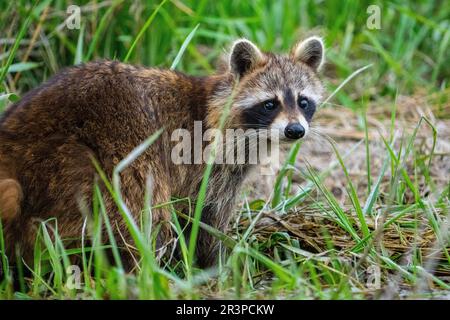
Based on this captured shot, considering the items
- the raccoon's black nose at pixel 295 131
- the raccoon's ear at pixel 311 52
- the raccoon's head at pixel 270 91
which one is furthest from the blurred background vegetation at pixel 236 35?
the raccoon's black nose at pixel 295 131

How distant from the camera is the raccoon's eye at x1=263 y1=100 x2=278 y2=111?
575 cm

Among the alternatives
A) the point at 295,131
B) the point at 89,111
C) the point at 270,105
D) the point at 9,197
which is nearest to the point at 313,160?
the point at 270,105

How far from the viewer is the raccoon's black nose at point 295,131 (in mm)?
5499

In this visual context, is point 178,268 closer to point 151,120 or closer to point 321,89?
point 151,120

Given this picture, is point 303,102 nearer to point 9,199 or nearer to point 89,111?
point 89,111

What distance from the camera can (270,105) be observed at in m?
5.76

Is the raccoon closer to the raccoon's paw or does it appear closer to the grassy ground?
the raccoon's paw

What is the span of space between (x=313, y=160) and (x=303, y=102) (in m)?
2.09

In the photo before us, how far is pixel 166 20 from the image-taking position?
7.99 metres

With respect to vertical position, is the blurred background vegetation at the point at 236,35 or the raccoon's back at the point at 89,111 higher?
the blurred background vegetation at the point at 236,35

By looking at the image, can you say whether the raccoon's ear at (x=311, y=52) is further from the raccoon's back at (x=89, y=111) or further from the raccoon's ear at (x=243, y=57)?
the raccoon's back at (x=89, y=111)

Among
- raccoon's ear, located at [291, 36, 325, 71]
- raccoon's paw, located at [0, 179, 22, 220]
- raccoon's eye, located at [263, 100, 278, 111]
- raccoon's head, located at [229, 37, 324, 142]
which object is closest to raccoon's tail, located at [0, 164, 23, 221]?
raccoon's paw, located at [0, 179, 22, 220]
